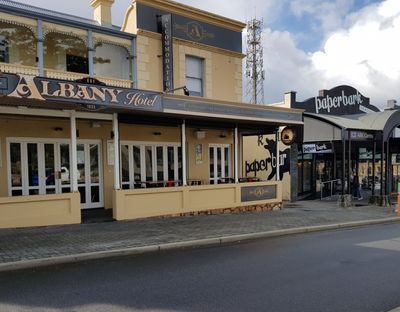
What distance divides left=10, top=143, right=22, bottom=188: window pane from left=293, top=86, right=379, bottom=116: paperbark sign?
13398 mm

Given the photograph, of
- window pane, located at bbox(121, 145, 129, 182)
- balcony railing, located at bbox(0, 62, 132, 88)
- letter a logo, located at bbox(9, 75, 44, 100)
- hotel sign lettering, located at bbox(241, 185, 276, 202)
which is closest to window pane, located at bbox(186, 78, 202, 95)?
balcony railing, located at bbox(0, 62, 132, 88)

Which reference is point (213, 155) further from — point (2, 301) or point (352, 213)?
point (2, 301)

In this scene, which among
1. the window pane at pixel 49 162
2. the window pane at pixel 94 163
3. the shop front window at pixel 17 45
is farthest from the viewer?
the window pane at pixel 94 163

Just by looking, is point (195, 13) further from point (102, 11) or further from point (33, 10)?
point (33, 10)

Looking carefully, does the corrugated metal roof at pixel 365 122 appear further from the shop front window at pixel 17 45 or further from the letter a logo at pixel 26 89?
the letter a logo at pixel 26 89

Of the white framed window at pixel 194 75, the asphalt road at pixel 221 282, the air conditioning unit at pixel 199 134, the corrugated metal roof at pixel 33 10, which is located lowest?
the asphalt road at pixel 221 282

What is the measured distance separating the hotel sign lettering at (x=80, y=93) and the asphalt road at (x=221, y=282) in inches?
166

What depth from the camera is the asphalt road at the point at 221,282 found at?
5203mm

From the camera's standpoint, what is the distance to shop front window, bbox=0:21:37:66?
13.1 m

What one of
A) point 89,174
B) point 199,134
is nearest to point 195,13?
point 199,134

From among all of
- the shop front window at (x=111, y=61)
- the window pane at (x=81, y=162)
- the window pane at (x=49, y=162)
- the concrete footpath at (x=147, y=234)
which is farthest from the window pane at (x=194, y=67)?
the window pane at (x=49, y=162)

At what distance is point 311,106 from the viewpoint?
2133cm

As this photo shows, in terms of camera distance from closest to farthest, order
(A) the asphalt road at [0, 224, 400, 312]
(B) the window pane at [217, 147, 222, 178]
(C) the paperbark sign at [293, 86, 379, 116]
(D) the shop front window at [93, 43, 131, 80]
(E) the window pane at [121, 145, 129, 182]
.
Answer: (A) the asphalt road at [0, 224, 400, 312] → (E) the window pane at [121, 145, 129, 182] → (D) the shop front window at [93, 43, 131, 80] → (B) the window pane at [217, 147, 222, 178] → (C) the paperbark sign at [293, 86, 379, 116]

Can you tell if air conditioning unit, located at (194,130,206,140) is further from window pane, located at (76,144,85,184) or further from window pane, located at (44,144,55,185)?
window pane, located at (44,144,55,185)
